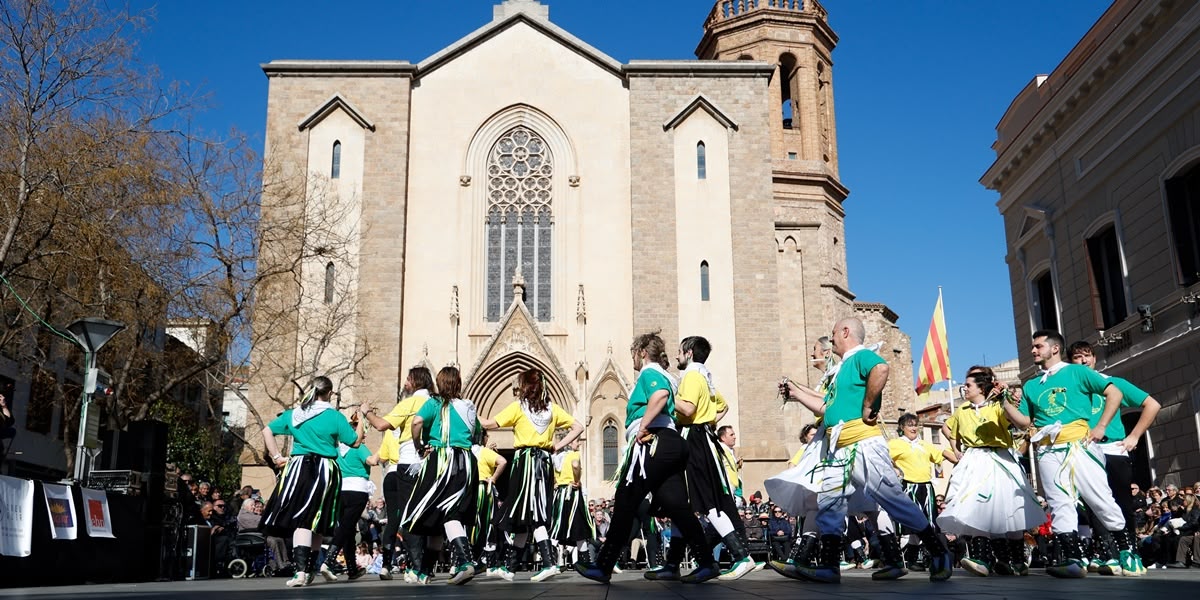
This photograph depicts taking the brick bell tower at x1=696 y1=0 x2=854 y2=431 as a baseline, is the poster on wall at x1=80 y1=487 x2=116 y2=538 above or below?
below

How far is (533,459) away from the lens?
1042 centimetres

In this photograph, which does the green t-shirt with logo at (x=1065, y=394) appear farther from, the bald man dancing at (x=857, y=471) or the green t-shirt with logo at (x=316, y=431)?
the green t-shirt with logo at (x=316, y=431)

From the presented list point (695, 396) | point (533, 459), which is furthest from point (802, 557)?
point (533, 459)

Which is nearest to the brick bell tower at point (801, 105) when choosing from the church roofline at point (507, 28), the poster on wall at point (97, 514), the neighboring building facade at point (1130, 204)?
the church roofline at point (507, 28)

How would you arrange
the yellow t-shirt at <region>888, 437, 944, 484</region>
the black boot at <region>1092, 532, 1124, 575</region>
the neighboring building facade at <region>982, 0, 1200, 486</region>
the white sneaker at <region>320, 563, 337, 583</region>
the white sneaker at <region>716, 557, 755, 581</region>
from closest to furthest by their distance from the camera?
the black boot at <region>1092, 532, 1124, 575</region> → the white sneaker at <region>716, 557, 755, 581</region> → the white sneaker at <region>320, 563, 337, 583</region> → the yellow t-shirt at <region>888, 437, 944, 484</region> → the neighboring building facade at <region>982, 0, 1200, 486</region>

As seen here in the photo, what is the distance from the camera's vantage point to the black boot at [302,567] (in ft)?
28.7

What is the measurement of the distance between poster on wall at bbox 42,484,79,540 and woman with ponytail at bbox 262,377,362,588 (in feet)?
7.87

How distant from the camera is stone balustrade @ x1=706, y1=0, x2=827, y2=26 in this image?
45438 millimetres

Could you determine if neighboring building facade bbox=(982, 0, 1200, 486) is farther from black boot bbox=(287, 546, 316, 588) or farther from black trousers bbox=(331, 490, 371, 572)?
black boot bbox=(287, 546, 316, 588)

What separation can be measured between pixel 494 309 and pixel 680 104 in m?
7.85

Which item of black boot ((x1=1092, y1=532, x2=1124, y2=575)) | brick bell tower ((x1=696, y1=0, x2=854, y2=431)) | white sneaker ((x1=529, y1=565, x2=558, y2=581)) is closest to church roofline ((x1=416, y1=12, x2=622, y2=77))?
brick bell tower ((x1=696, y1=0, x2=854, y2=431))

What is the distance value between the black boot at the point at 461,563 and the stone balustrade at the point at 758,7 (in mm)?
40305

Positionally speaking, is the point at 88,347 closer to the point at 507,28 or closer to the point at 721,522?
the point at 721,522

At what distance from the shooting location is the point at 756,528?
1622 cm
